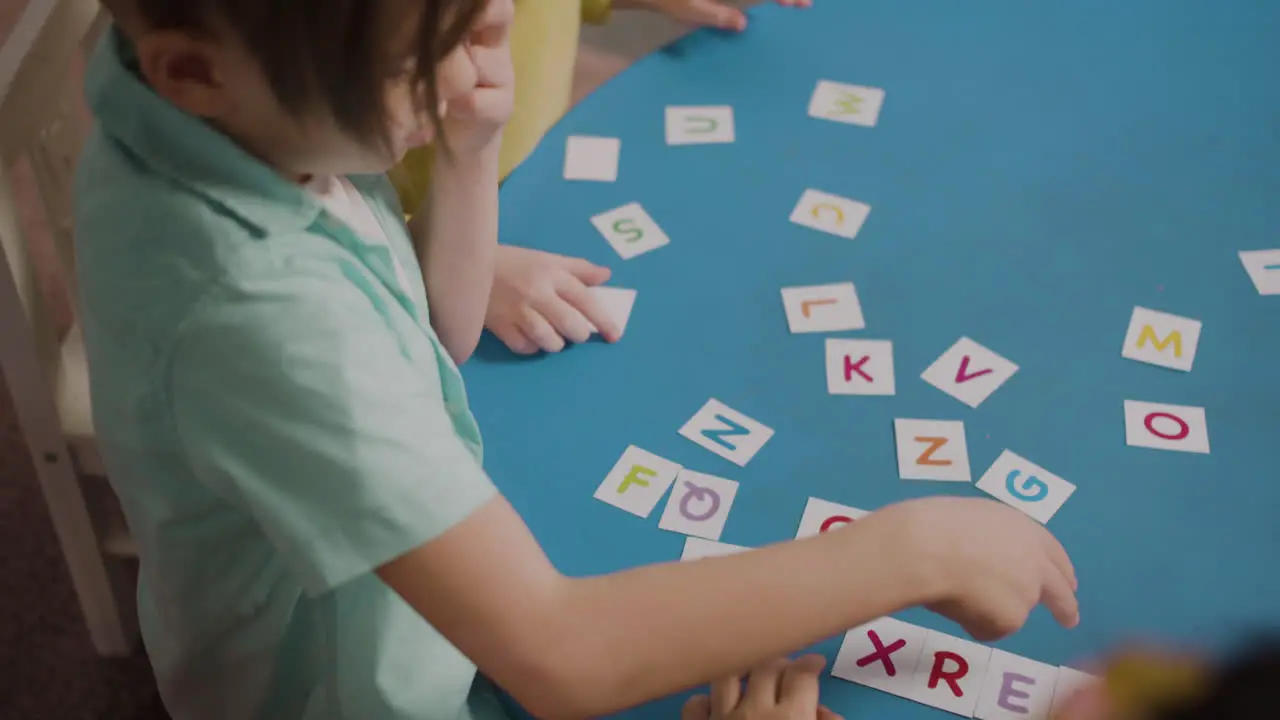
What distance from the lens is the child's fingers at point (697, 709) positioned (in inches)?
28.0

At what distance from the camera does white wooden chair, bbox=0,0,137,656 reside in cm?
95

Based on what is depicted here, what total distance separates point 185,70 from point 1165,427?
73cm

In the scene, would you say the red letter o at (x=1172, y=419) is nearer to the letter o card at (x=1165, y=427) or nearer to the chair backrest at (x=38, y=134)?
the letter o card at (x=1165, y=427)

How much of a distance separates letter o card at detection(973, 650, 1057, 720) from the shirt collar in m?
0.51

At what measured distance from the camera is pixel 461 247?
89 centimetres

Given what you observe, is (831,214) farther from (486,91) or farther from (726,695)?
(726,695)

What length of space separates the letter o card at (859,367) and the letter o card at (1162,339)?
0.64 feet

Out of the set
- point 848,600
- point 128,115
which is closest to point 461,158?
point 128,115

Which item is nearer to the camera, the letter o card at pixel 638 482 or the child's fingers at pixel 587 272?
the letter o card at pixel 638 482

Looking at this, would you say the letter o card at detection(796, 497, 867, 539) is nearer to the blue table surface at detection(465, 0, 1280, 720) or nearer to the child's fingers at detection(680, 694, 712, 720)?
the blue table surface at detection(465, 0, 1280, 720)

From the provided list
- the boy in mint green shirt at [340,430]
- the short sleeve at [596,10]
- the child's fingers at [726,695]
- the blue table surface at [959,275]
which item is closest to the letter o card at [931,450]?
the blue table surface at [959,275]

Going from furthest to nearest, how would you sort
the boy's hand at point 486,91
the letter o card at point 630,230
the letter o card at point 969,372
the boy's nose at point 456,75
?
the letter o card at point 630,230 → the letter o card at point 969,372 → the boy's hand at point 486,91 → the boy's nose at point 456,75

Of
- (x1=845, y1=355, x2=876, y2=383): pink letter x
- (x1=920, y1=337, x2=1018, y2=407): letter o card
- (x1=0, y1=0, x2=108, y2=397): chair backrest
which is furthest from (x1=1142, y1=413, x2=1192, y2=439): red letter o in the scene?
(x1=0, y1=0, x2=108, y2=397): chair backrest

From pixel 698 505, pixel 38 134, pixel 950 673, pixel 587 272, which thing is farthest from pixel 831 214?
pixel 38 134
